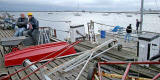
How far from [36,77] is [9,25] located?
14283mm

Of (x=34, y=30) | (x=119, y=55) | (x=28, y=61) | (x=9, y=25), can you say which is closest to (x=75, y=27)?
(x=34, y=30)

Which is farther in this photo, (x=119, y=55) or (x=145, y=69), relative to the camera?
(x=119, y=55)

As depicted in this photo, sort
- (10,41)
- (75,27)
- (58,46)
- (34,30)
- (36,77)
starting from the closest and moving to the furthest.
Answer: (36,77)
(10,41)
(58,46)
(34,30)
(75,27)

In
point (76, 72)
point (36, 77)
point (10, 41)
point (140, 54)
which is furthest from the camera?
point (10, 41)

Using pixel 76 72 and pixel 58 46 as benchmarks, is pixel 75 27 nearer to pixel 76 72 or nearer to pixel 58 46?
pixel 58 46

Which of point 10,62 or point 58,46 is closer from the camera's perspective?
point 10,62

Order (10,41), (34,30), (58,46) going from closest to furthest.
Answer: (10,41) → (58,46) → (34,30)

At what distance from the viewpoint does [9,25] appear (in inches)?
657

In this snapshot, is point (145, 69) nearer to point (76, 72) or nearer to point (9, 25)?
point (76, 72)

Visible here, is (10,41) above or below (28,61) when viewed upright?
above

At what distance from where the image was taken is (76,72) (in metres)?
5.01

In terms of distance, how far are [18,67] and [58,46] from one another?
199 centimetres

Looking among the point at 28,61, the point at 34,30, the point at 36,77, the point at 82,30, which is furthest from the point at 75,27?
the point at 36,77

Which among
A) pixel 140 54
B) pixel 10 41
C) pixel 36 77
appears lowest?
pixel 36 77
